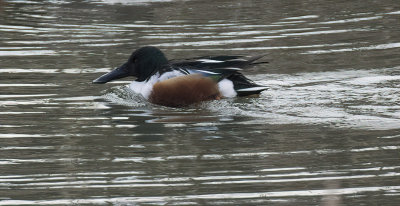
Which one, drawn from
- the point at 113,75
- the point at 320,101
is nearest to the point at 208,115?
the point at 320,101

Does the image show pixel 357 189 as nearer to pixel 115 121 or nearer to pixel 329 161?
pixel 329 161

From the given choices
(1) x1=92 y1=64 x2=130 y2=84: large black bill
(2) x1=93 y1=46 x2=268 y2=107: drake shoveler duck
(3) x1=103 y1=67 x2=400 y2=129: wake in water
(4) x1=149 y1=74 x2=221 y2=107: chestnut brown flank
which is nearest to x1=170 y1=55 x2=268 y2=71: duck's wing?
(2) x1=93 y1=46 x2=268 y2=107: drake shoveler duck

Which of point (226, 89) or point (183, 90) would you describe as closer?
point (183, 90)

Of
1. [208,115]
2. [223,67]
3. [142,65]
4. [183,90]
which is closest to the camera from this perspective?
[208,115]

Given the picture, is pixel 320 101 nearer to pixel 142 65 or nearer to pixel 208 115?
pixel 208 115

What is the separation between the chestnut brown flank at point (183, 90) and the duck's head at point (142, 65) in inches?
17.7

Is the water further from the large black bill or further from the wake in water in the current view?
the large black bill

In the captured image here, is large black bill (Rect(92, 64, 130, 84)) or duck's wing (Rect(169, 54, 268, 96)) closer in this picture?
duck's wing (Rect(169, 54, 268, 96))

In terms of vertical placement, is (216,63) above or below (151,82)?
above

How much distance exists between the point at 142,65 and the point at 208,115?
4.09 ft

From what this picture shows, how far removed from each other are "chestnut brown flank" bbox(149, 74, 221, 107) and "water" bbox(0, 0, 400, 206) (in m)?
0.09

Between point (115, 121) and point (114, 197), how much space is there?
105 inches

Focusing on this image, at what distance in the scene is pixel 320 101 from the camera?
8.69 meters

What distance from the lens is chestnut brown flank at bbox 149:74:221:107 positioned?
8805mm
